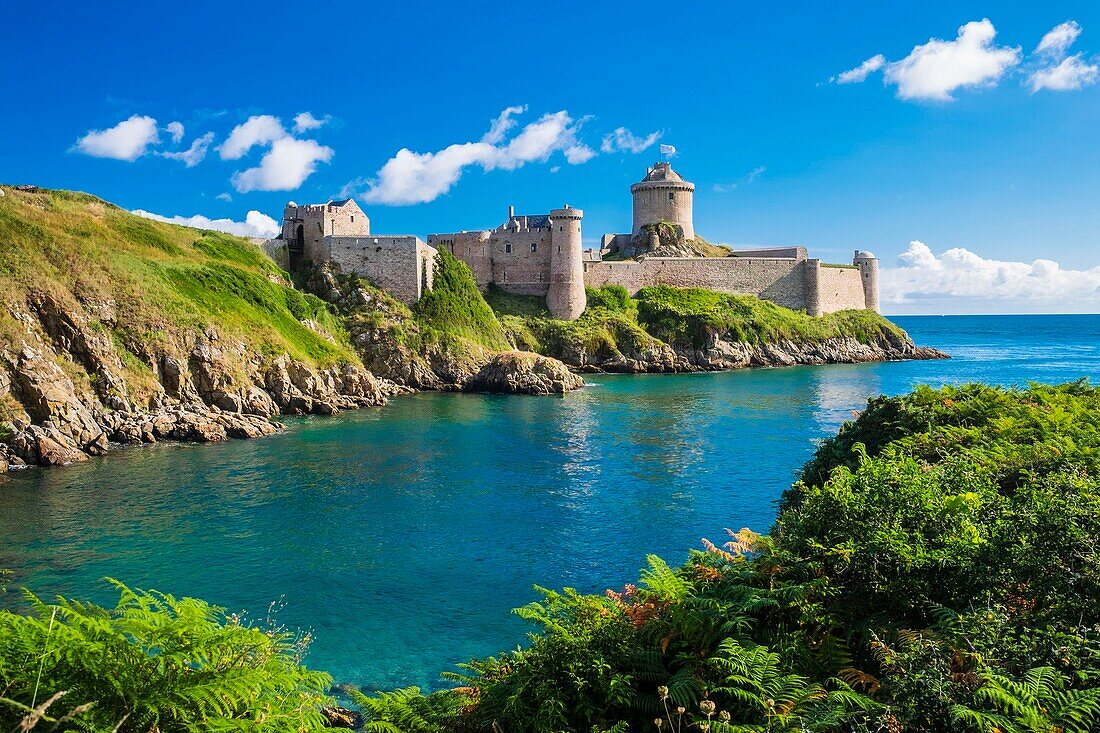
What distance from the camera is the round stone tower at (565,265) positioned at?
7594 centimetres

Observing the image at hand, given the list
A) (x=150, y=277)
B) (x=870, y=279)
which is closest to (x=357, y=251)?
(x=150, y=277)

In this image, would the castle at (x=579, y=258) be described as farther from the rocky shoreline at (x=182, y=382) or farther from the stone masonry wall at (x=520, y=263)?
the rocky shoreline at (x=182, y=382)

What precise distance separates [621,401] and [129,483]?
104ft

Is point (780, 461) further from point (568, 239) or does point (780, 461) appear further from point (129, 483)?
point (568, 239)

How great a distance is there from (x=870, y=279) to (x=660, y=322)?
38.4m

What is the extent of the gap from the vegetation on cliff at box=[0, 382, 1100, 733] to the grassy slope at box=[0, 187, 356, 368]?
3275cm

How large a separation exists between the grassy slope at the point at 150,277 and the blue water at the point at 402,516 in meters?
9.01

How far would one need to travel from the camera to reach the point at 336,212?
2569 inches

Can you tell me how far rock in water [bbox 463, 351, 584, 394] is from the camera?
55656mm

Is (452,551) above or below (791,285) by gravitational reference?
below

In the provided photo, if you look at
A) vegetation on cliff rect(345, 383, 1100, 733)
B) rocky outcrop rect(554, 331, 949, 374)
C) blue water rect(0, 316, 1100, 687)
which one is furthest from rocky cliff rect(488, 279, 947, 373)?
vegetation on cliff rect(345, 383, 1100, 733)

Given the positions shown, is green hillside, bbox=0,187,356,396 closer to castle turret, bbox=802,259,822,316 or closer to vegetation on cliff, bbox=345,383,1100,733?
vegetation on cliff, bbox=345,383,1100,733

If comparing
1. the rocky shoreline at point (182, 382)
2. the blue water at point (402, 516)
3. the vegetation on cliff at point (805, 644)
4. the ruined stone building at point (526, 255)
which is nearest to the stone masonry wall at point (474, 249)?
the ruined stone building at point (526, 255)

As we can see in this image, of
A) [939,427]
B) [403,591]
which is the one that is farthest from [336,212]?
[939,427]
